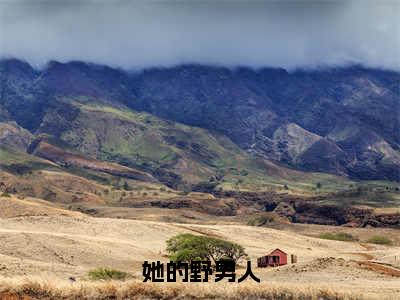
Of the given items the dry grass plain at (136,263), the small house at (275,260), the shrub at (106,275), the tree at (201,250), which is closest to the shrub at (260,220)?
the dry grass plain at (136,263)

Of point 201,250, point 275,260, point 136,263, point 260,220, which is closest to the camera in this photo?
point 201,250

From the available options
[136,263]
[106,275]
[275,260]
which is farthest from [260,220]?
[106,275]

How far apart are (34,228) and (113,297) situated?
5992 centimetres

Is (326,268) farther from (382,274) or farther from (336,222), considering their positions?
(336,222)

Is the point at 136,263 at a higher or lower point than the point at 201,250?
lower

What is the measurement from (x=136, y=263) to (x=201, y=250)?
22.1 ft

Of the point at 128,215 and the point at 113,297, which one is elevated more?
the point at 128,215

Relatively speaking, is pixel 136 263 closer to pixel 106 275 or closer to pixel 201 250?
pixel 201 250

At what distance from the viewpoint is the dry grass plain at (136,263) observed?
28.5 meters

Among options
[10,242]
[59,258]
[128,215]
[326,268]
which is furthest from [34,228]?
[128,215]

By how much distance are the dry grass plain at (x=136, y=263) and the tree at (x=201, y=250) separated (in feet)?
13.6

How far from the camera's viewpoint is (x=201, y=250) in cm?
6397

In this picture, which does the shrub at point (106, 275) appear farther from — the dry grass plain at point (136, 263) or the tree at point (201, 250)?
the tree at point (201, 250)

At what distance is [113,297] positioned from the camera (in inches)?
1130
